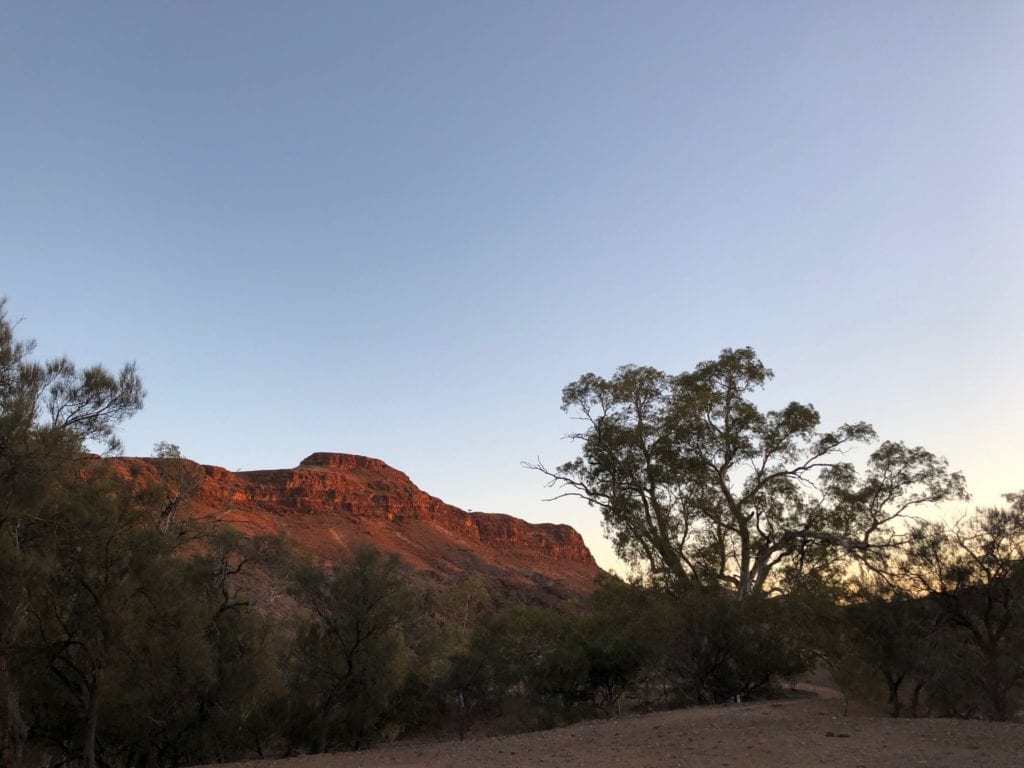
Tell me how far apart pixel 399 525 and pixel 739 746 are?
109292 millimetres

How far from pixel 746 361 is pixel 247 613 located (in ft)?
59.6

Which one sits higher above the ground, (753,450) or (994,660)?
(753,450)

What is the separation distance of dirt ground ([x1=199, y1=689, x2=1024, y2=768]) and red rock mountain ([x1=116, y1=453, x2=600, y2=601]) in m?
72.8

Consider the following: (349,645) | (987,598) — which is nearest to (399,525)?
(349,645)

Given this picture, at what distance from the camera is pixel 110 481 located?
15.2 meters

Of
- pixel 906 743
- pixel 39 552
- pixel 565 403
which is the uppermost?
pixel 565 403

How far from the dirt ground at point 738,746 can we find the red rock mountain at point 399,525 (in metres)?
72.8

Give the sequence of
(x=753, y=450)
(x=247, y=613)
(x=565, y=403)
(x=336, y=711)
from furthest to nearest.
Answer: (x=565, y=403) → (x=753, y=450) → (x=336, y=711) → (x=247, y=613)

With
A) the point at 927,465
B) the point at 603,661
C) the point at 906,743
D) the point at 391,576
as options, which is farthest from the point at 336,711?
the point at 927,465

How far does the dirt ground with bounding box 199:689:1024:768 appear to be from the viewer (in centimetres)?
1086

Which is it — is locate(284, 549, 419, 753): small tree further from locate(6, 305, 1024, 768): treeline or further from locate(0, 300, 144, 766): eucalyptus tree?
locate(0, 300, 144, 766): eucalyptus tree

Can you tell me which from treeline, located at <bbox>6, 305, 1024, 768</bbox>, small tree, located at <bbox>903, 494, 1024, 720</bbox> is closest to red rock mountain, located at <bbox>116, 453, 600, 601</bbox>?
treeline, located at <bbox>6, 305, 1024, 768</bbox>

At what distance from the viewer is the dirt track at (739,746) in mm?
10859

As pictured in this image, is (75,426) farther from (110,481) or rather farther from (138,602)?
(138,602)
